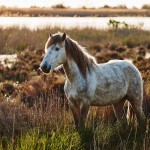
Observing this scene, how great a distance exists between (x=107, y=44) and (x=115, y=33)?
13.8ft

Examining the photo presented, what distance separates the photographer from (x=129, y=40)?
24531mm

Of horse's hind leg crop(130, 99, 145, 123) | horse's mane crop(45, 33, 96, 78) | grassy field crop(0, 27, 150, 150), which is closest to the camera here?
grassy field crop(0, 27, 150, 150)

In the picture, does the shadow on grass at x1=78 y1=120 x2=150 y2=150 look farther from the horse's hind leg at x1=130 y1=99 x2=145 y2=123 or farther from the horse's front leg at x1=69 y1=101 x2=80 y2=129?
the horse's hind leg at x1=130 y1=99 x2=145 y2=123

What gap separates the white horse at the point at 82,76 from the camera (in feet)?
21.1

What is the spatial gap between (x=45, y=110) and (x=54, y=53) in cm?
196

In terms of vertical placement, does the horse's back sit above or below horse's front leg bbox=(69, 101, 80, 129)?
A: above

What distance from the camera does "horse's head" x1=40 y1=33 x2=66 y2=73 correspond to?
6293mm


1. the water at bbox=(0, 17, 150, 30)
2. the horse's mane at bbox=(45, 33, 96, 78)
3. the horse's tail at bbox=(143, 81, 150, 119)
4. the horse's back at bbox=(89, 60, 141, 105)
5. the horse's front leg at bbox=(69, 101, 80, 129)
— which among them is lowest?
the water at bbox=(0, 17, 150, 30)

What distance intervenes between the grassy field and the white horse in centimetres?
32

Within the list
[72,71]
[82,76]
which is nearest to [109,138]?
[82,76]

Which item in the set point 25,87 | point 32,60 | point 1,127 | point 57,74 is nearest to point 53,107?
point 1,127

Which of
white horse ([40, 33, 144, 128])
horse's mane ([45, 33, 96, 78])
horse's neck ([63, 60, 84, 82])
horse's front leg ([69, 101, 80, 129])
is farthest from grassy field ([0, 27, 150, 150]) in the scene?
horse's mane ([45, 33, 96, 78])

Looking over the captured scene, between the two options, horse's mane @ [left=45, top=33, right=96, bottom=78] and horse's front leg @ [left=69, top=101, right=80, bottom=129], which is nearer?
horse's mane @ [left=45, top=33, right=96, bottom=78]

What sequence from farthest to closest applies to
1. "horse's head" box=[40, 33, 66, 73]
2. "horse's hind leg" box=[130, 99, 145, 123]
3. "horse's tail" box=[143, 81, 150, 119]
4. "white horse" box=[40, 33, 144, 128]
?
A: "horse's tail" box=[143, 81, 150, 119], "horse's hind leg" box=[130, 99, 145, 123], "white horse" box=[40, 33, 144, 128], "horse's head" box=[40, 33, 66, 73]
